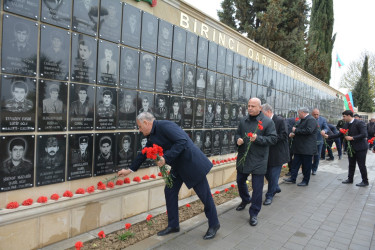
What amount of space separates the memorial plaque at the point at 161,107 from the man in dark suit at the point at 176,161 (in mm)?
1120

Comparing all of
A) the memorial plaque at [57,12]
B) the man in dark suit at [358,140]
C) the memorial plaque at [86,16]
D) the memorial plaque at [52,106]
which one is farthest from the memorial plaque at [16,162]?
the man in dark suit at [358,140]

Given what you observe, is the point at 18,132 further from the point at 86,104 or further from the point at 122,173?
the point at 122,173

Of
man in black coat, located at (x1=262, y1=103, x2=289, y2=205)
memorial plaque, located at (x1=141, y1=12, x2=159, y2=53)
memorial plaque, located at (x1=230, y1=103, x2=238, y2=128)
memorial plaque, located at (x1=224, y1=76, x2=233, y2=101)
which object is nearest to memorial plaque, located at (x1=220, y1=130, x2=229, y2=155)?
memorial plaque, located at (x1=230, y1=103, x2=238, y2=128)

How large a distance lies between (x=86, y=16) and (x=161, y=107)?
66.9 inches

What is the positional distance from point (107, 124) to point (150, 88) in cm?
91

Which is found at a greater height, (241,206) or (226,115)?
(226,115)

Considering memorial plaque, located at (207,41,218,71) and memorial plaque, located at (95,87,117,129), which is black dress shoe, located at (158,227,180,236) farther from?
memorial plaque, located at (207,41,218,71)

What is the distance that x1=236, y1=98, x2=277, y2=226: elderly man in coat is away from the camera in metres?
3.89

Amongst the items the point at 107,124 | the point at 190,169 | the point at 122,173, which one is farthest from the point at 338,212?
the point at 107,124

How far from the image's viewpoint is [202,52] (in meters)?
5.33

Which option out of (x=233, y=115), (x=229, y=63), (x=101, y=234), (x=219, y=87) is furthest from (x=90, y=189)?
(x=229, y=63)

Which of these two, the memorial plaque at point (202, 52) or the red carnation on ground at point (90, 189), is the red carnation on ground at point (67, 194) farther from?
the memorial plaque at point (202, 52)

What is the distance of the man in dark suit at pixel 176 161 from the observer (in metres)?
3.11

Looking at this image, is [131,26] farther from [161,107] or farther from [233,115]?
[233,115]
